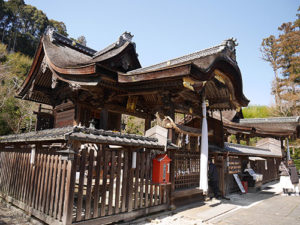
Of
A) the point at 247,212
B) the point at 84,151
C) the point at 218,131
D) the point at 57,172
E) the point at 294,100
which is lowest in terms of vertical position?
the point at 247,212

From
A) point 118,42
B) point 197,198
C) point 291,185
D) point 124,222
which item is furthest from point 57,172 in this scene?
point 291,185

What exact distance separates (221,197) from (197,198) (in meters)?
1.94

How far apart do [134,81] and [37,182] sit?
3982 mm

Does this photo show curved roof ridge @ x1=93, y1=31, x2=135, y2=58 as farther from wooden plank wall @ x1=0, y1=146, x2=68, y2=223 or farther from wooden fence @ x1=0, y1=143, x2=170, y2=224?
wooden plank wall @ x1=0, y1=146, x2=68, y2=223

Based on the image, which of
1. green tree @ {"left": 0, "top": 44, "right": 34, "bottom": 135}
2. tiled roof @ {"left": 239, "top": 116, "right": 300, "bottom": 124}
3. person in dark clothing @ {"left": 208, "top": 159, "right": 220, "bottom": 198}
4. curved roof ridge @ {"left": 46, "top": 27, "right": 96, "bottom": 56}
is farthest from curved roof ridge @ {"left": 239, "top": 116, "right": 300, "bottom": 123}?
green tree @ {"left": 0, "top": 44, "right": 34, "bottom": 135}

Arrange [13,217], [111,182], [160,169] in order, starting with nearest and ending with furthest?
[111,182]
[13,217]
[160,169]

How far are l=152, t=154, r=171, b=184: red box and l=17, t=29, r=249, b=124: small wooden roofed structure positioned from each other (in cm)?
157

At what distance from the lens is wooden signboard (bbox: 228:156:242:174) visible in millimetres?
11242

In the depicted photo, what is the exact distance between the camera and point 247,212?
7.45m

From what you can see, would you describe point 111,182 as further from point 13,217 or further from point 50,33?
point 50,33

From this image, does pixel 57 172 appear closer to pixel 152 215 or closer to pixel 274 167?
pixel 152 215

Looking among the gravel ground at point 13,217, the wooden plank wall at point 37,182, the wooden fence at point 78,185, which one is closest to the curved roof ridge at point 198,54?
the wooden fence at point 78,185

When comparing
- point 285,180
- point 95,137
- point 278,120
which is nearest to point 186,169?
point 95,137

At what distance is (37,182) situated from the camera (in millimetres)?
5680
